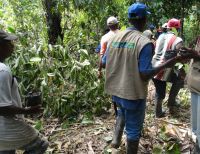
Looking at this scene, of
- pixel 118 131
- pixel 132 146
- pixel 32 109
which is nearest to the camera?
pixel 32 109

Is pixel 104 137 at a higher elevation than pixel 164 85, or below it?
below

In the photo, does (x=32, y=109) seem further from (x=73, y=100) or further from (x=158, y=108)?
(x=158, y=108)

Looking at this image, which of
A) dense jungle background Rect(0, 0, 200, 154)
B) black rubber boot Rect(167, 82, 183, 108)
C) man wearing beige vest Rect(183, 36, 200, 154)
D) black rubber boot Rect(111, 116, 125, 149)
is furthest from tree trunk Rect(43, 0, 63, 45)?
man wearing beige vest Rect(183, 36, 200, 154)

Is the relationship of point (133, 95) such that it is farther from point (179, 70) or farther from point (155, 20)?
point (155, 20)

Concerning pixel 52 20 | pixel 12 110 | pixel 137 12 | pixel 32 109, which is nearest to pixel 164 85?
pixel 137 12

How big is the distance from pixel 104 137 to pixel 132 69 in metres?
1.61

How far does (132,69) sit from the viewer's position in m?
3.54

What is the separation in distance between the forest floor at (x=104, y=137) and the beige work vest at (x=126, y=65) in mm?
992

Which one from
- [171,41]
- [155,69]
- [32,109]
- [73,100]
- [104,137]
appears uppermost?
[171,41]

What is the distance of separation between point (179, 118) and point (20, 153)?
2727 mm

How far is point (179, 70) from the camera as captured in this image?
5.85 metres

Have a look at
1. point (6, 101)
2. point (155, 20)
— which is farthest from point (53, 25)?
point (6, 101)

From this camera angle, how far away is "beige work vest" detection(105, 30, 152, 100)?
11.5 ft

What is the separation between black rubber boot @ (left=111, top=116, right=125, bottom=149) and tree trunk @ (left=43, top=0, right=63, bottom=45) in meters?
4.47
